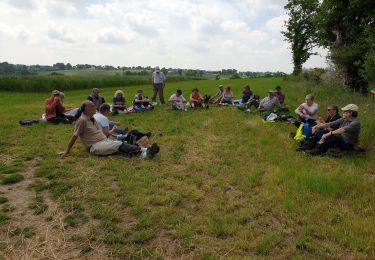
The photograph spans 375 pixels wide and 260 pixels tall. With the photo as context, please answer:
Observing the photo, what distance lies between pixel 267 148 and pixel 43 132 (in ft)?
24.4

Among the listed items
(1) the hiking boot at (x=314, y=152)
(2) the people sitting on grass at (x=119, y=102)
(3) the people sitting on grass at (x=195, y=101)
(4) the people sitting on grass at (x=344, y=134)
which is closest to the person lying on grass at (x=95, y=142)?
(1) the hiking boot at (x=314, y=152)

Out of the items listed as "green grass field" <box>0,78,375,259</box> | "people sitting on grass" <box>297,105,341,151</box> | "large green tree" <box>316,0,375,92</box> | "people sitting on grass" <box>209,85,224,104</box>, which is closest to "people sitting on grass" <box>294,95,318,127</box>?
"green grass field" <box>0,78,375,259</box>

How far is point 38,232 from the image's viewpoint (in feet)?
18.1

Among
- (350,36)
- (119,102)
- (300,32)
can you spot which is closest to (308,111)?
(119,102)

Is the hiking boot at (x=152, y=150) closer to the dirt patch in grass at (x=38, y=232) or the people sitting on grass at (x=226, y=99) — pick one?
the dirt patch in grass at (x=38, y=232)

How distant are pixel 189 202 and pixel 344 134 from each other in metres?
5.17

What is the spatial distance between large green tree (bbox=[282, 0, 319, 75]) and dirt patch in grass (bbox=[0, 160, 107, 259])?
4979cm

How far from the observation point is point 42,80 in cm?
3606

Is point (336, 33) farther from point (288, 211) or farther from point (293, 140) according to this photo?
point (288, 211)

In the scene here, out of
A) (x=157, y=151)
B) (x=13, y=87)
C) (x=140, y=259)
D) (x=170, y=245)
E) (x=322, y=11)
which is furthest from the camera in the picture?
(x=13, y=87)

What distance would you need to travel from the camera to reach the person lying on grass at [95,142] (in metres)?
9.24

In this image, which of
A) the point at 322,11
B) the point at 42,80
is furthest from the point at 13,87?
the point at 322,11

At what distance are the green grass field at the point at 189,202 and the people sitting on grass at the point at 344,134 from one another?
1.48ft

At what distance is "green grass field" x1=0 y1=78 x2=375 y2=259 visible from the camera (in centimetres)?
512
